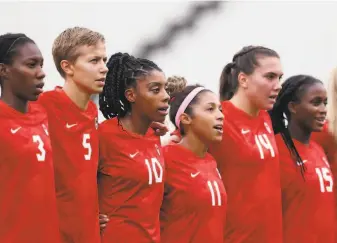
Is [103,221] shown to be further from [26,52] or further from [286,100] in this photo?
[286,100]

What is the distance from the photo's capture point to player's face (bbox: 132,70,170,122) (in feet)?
16.5

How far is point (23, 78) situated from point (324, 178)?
6.37 ft

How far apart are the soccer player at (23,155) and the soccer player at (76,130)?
165 millimetres

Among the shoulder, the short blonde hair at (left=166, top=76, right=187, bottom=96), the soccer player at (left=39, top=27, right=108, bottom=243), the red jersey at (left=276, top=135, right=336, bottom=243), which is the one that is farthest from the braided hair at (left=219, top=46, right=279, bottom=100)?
the soccer player at (left=39, top=27, right=108, bottom=243)

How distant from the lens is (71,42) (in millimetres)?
4828

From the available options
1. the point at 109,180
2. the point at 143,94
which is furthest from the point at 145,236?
the point at 143,94

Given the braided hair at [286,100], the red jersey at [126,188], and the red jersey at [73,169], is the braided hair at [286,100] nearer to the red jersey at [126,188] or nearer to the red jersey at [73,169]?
the red jersey at [126,188]

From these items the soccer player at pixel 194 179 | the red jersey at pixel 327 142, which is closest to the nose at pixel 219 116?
the soccer player at pixel 194 179

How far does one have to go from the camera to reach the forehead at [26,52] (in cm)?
452

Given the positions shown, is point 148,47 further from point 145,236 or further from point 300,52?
point 145,236

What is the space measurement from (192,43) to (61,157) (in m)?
2.29

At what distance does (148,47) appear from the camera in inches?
259

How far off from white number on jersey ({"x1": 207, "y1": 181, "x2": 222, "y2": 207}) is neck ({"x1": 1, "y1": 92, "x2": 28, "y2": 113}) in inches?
42.4

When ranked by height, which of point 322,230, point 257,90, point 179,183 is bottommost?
point 322,230
